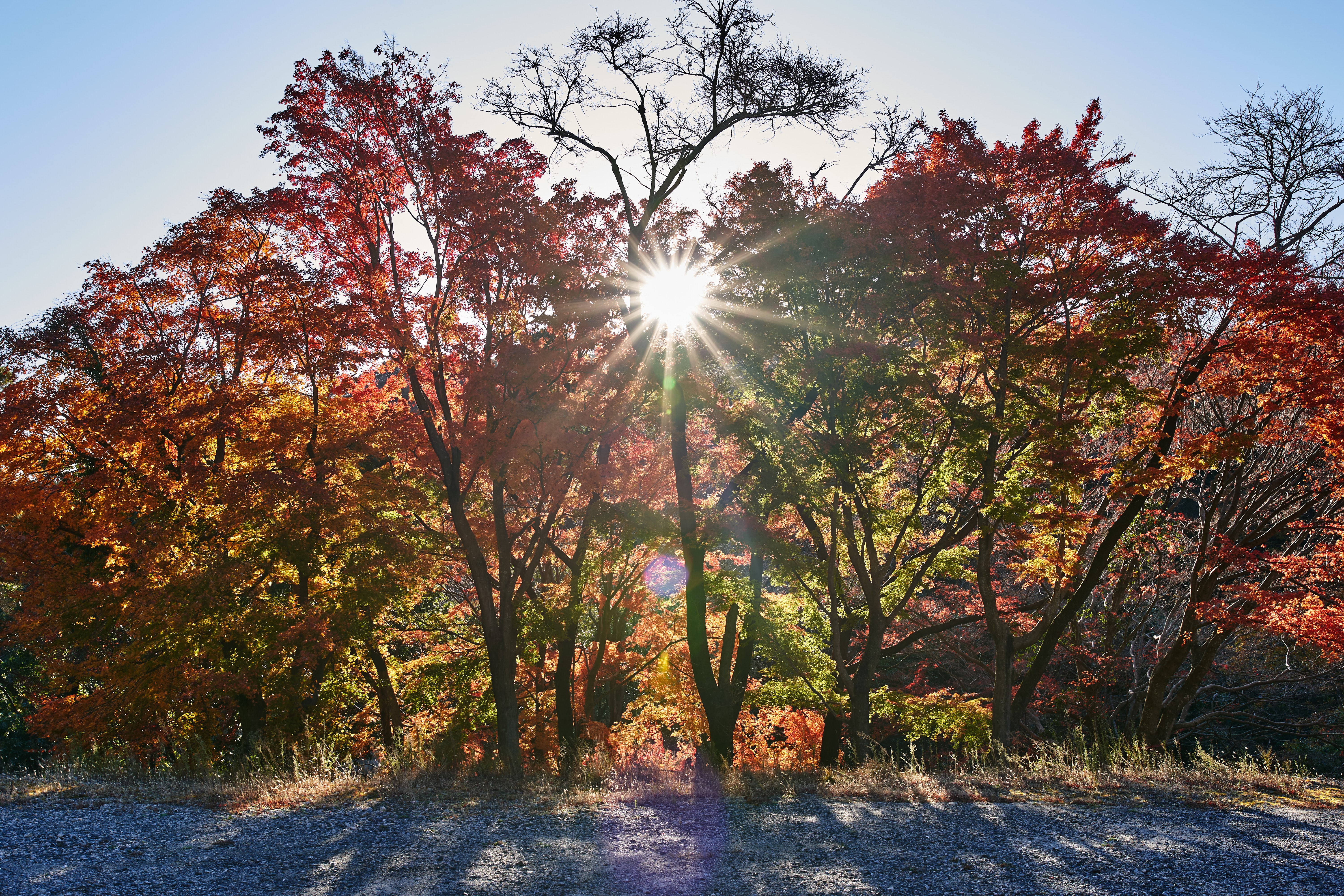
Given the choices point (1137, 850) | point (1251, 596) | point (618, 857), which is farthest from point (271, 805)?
point (1251, 596)

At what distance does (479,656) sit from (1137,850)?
43.8 feet

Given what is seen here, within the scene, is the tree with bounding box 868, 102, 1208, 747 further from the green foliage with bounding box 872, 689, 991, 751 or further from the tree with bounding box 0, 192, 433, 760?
the tree with bounding box 0, 192, 433, 760

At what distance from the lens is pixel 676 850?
6.43 meters

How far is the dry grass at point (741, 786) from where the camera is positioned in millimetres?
8055

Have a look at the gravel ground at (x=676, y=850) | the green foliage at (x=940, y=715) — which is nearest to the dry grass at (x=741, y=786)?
the gravel ground at (x=676, y=850)

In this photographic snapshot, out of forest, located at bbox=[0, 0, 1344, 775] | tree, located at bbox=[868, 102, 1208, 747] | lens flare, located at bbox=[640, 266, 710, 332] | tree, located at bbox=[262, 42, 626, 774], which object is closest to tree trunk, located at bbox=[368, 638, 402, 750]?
forest, located at bbox=[0, 0, 1344, 775]

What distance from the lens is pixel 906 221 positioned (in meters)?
11.1

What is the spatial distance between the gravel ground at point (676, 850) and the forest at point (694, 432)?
3.09 metres

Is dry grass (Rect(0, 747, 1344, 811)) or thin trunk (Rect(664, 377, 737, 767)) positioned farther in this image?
thin trunk (Rect(664, 377, 737, 767))

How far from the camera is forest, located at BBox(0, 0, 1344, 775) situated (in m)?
11.2

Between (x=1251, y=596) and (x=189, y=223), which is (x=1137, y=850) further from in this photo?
(x=189, y=223)

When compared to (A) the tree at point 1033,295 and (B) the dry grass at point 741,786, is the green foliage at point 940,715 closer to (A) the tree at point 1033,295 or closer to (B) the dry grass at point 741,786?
(A) the tree at point 1033,295

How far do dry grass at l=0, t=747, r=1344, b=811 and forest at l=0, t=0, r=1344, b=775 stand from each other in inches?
51.9

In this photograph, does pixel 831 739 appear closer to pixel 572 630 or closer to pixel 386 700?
pixel 572 630
